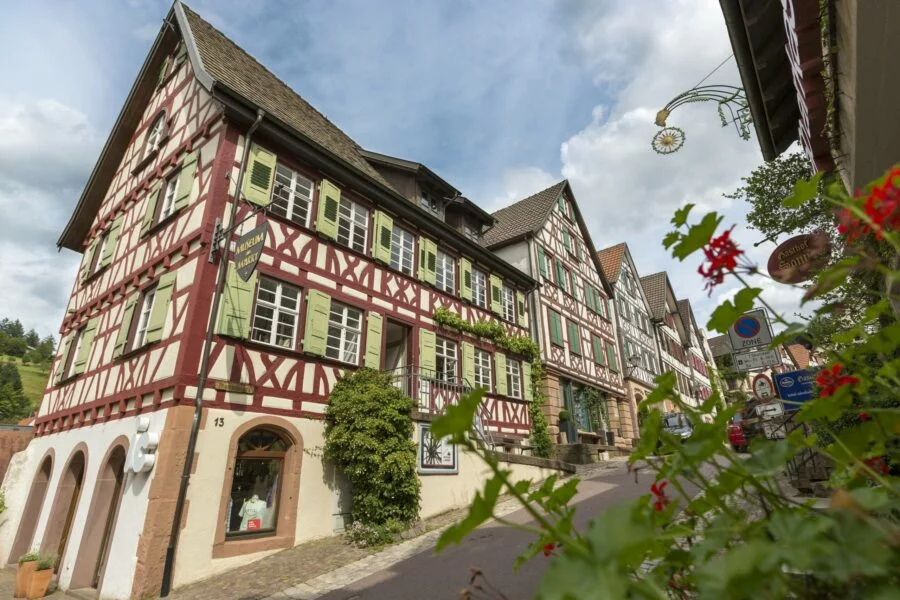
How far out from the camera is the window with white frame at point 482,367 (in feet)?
43.8

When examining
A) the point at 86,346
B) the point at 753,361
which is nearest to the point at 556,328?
the point at 753,361

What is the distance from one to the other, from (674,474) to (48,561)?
10.4 metres

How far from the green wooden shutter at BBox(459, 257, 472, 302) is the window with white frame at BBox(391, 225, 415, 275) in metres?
1.99

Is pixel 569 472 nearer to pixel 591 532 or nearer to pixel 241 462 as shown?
pixel 241 462

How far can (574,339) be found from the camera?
18500 mm

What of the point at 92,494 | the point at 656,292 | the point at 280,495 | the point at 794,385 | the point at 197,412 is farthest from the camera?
the point at 656,292

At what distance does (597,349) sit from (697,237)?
19.8 meters

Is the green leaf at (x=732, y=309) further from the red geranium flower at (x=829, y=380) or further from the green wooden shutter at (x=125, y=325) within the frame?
the green wooden shutter at (x=125, y=325)

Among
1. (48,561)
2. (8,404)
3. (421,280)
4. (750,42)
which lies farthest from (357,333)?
(8,404)

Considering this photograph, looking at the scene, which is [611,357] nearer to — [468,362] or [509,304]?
[509,304]

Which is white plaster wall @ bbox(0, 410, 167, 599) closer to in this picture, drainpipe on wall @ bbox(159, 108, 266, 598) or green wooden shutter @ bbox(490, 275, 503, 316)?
drainpipe on wall @ bbox(159, 108, 266, 598)

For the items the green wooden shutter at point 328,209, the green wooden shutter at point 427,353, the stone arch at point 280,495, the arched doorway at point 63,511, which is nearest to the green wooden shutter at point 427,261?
the green wooden shutter at point 427,353

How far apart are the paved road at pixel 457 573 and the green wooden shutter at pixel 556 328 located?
932 cm

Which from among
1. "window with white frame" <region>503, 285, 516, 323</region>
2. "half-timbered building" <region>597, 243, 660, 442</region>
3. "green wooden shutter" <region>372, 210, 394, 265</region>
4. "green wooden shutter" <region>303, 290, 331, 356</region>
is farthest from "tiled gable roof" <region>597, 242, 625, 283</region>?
"green wooden shutter" <region>303, 290, 331, 356</region>
